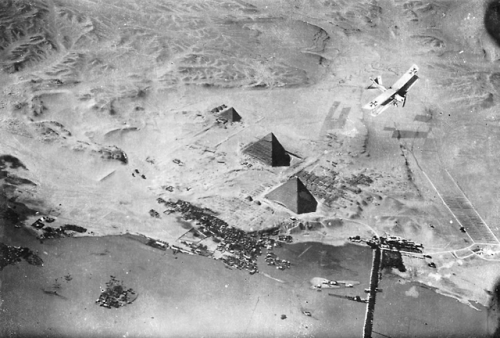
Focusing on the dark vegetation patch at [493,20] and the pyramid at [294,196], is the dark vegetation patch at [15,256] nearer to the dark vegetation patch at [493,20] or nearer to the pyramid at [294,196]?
the pyramid at [294,196]

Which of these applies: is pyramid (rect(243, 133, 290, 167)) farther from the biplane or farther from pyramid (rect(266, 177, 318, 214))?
the biplane

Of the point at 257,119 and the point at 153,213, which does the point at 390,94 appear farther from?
the point at 153,213

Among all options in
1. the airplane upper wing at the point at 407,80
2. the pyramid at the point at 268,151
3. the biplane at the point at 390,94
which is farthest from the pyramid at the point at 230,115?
the airplane upper wing at the point at 407,80

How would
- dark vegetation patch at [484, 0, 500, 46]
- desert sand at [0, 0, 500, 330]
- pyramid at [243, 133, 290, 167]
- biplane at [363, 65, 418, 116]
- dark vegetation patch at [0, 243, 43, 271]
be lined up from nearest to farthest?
dark vegetation patch at [0, 243, 43, 271]
desert sand at [0, 0, 500, 330]
pyramid at [243, 133, 290, 167]
biplane at [363, 65, 418, 116]
dark vegetation patch at [484, 0, 500, 46]

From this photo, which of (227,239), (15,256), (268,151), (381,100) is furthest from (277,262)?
(15,256)

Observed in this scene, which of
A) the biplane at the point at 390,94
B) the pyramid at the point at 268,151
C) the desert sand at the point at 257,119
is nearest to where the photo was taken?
the desert sand at the point at 257,119

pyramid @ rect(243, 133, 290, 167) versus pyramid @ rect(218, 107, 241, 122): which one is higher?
pyramid @ rect(218, 107, 241, 122)

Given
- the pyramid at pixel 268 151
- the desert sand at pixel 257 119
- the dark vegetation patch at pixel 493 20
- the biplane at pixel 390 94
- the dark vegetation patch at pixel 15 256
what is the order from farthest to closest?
the dark vegetation patch at pixel 493 20
the biplane at pixel 390 94
the pyramid at pixel 268 151
the desert sand at pixel 257 119
the dark vegetation patch at pixel 15 256

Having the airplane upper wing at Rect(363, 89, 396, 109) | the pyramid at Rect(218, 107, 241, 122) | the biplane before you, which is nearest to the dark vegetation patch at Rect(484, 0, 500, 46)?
the biplane
